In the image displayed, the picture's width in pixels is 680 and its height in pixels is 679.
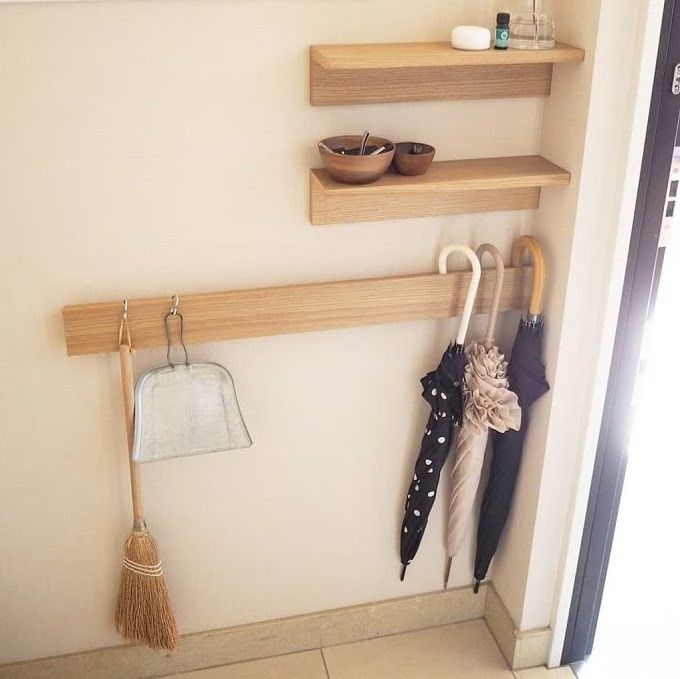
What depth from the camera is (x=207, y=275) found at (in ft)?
5.52

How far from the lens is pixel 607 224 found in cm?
167

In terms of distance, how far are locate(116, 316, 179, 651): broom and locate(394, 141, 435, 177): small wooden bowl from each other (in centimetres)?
80

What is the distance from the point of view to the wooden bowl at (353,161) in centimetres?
152

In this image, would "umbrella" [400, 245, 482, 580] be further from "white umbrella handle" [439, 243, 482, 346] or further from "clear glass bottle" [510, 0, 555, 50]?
"clear glass bottle" [510, 0, 555, 50]

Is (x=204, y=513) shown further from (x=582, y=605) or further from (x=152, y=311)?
(x=582, y=605)

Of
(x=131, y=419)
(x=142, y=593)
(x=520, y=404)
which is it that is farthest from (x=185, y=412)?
(x=520, y=404)

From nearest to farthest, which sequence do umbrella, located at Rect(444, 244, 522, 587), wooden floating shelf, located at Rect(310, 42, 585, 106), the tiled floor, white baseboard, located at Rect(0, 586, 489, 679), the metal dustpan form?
wooden floating shelf, located at Rect(310, 42, 585, 106), the metal dustpan, umbrella, located at Rect(444, 244, 522, 587), white baseboard, located at Rect(0, 586, 489, 679), the tiled floor

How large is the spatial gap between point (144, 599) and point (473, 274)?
3.36 ft

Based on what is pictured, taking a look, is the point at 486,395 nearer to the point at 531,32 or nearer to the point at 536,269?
the point at 536,269

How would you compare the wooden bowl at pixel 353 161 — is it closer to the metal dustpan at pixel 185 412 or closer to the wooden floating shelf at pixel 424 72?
the wooden floating shelf at pixel 424 72

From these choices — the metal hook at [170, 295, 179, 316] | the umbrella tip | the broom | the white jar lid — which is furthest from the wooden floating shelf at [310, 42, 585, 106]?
the umbrella tip

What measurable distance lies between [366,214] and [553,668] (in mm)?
1277

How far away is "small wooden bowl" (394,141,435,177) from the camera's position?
1575 millimetres

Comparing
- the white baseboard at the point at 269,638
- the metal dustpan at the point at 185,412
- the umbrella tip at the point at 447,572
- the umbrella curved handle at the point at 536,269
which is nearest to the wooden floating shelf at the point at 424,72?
the umbrella curved handle at the point at 536,269
